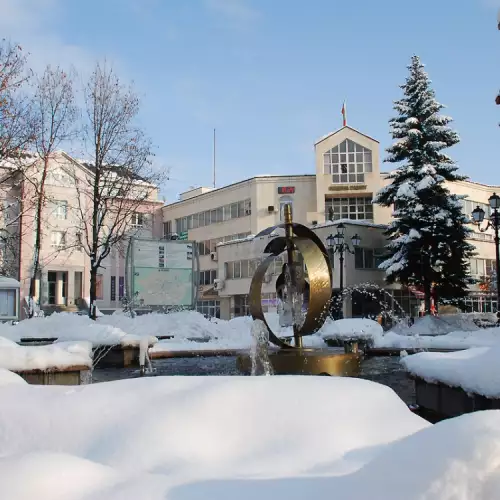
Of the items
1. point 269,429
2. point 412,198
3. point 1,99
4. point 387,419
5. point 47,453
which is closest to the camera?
point 47,453

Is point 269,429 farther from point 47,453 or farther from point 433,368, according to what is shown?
point 433,368

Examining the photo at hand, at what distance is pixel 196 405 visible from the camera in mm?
3518

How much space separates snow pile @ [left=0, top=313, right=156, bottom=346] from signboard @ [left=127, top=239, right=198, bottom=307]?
497 centimetres

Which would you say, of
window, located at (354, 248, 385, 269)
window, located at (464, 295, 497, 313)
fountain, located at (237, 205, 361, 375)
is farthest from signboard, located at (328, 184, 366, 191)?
fountain, located at (237, 205, 361, 375)

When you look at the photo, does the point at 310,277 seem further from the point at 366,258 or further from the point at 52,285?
the point at 52,285

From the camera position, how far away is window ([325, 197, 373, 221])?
4344cm

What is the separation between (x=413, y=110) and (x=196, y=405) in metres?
32.1

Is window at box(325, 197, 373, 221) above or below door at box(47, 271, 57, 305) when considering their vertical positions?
above

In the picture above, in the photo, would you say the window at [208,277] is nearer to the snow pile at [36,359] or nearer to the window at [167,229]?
the window at [167,229]

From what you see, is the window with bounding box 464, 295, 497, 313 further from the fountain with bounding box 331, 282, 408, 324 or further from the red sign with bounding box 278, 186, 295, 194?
the red sign with bounding box 278, 186, 295, 194

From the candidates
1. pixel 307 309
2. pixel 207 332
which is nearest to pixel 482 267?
pixel 207 332

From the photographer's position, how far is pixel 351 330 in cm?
1625

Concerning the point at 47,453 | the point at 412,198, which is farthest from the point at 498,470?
the point at 412,198

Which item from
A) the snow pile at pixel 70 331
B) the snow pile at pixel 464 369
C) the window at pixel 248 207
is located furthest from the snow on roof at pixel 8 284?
the window at pixel 248 207
